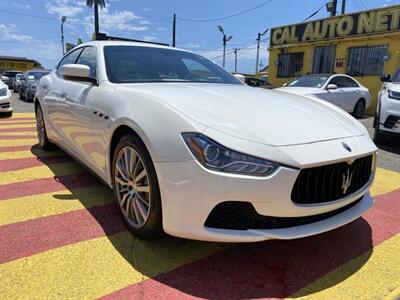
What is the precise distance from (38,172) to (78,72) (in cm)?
173

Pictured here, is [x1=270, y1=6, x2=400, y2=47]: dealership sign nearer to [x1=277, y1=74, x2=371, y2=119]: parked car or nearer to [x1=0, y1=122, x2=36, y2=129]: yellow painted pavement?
[x1=277, y1=74, x2=371, y2=119]: parked car

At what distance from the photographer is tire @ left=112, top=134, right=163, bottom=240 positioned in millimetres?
2354

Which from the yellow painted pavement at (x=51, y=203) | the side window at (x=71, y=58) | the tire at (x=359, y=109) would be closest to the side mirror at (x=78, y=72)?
the side window at (x=71, y=58)

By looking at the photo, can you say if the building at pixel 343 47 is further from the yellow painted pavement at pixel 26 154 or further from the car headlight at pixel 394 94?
the yellow painted pavement at pixel 26 154

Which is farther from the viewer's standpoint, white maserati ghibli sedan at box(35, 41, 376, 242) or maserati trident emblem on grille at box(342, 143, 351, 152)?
maserati trident emblem on grille at box(342, 143, 351, 152)

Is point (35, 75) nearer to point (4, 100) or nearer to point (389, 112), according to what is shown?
point (4, 100)

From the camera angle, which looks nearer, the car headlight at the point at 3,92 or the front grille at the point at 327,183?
the front grille at the point at 327,183

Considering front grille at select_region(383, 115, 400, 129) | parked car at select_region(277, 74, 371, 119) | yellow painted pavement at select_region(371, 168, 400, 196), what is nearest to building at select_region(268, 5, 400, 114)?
parked car at select_region(277, 74, 371, 119)

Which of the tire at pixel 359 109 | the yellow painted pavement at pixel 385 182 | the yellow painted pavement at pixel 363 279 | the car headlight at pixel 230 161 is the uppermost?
the car headlight at pixel 230 161

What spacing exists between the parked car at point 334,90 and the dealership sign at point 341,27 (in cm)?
472

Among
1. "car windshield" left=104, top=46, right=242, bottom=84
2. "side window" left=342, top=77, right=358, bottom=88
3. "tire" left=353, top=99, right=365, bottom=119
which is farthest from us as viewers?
"tire" left=353, top=99, right=365, bottom=119

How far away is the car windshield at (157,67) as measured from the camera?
127 inches

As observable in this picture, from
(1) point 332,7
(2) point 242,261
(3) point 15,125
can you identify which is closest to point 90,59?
(2) point 242,261

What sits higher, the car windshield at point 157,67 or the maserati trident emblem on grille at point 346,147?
the car windshield at point 157,67
